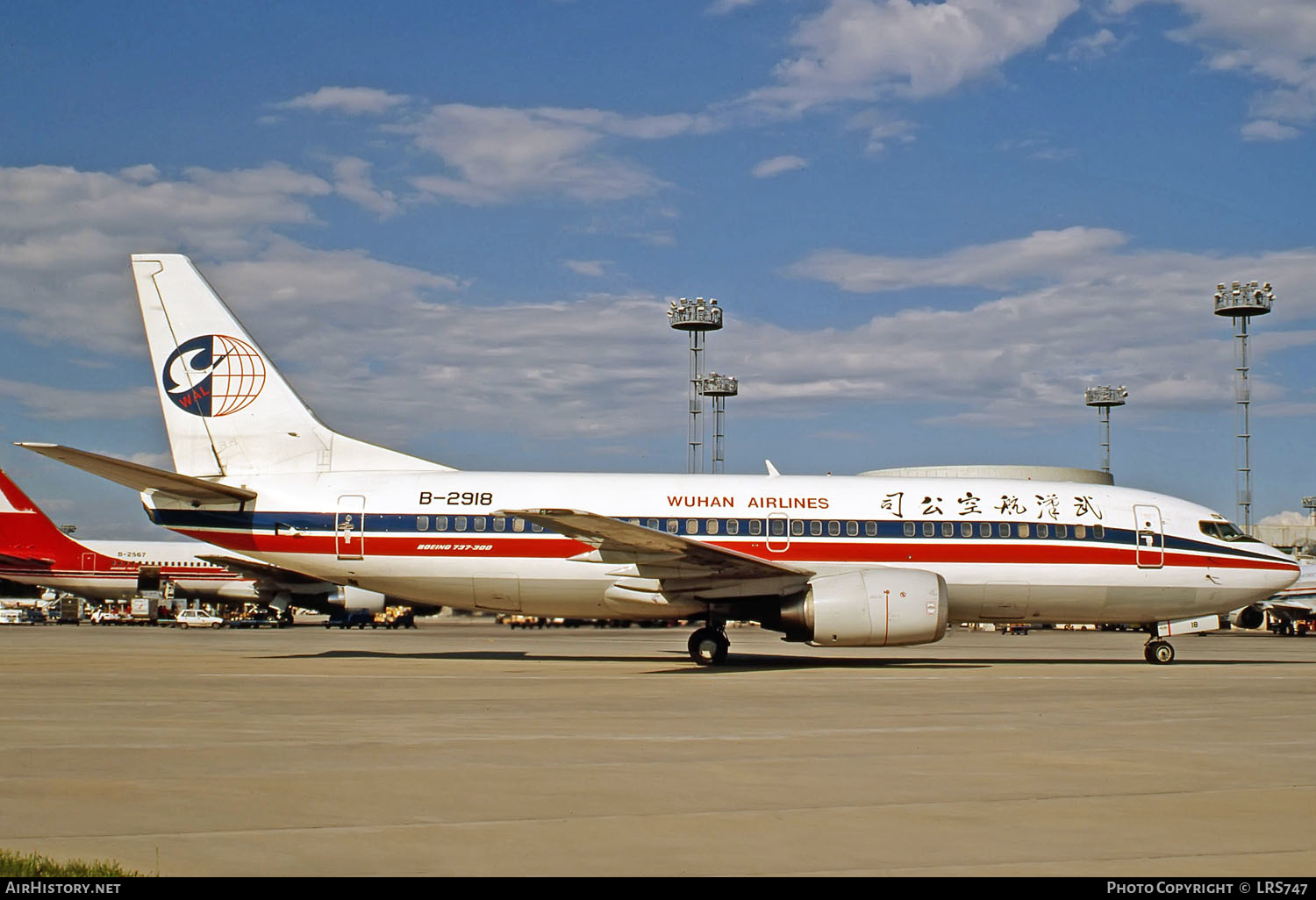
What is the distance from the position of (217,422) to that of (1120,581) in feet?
62.8

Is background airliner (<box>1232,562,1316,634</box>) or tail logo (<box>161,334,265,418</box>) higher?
tail logo (<box>161,334,265,418</box>)

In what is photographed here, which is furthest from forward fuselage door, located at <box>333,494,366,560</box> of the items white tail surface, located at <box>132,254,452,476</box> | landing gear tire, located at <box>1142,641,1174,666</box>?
landing gear tire, located at <box>1142,641,1174,666</box>

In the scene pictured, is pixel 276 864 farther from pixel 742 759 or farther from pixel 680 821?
pixel 742 759

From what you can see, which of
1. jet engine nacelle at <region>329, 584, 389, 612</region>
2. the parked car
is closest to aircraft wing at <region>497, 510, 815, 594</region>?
jet engine nacelle at <region>329, 584, 389, 612</region>

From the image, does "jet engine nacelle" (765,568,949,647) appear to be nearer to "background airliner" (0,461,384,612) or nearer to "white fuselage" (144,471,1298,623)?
"white fuselage" (144,471,1298,623)

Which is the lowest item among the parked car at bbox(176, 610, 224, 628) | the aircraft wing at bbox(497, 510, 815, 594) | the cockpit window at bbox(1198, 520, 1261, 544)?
the parked car at bbox(176, 610, 224, 628)

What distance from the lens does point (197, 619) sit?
189ft

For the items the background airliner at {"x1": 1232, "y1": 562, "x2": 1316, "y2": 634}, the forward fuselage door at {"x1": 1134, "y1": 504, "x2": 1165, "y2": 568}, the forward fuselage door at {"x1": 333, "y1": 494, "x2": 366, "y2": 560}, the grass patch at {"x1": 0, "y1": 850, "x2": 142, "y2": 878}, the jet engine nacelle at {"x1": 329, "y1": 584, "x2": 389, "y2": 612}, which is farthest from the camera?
the background airliner at {"x1": 1232, "y1": 562, "x2": 1316, "y2": 634}

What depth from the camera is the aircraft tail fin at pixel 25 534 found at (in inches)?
2315

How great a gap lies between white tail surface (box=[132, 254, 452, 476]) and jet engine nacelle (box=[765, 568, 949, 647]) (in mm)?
9189

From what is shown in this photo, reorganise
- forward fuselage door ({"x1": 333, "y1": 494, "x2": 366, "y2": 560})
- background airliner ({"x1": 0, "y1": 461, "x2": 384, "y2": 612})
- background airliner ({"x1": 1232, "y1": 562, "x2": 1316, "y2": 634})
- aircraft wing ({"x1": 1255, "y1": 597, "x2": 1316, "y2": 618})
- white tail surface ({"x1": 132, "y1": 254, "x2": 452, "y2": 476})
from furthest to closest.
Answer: background airliner ({"x1": 0, "y1": 461, "x2": 384, "y2": 612})
aircraft wing ({"x1": 1255, "y1": 597, "x2": 1316, "y2": 618})
background airliner ({"x1": 1232, "y1": 562, "x2": 1316, "y2": 634})
white tail surface ({"x1": 132, "y1": 254, "x2": 452, "y2": 476})
forward fuselage door ({"x1": 333, "y1": 494, "x2": 366, "y2": 560})

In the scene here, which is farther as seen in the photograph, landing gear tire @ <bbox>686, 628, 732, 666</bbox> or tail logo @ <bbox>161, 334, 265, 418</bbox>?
tail logo @ <bbox>161, 334, 265, 418</bbox>

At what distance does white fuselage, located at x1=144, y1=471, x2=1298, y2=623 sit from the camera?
2286 cm

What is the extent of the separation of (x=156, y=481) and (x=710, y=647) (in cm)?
1117
